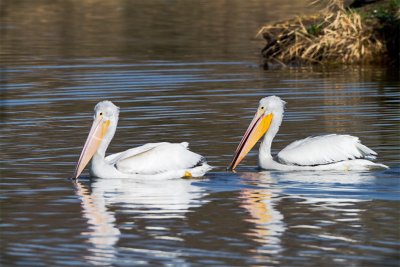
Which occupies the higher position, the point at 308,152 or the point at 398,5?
the point at 398,5

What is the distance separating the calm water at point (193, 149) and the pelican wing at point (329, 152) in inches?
5.9

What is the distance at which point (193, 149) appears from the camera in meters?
11.6

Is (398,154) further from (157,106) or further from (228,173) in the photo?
(157,106)

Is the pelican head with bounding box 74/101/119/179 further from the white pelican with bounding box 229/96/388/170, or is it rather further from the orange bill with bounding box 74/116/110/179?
the white pelican with bounding box 229/96/388/170

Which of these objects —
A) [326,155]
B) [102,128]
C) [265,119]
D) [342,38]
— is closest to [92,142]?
[102,128]

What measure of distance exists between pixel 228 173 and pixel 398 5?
10.2m

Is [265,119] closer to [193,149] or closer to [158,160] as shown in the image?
[193,149]

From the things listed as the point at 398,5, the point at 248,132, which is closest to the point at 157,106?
the point at 248,132

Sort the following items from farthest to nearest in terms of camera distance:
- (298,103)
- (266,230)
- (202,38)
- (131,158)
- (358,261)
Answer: (202,38) < (298,103) < (131,158) < (266,230) < (358,261)

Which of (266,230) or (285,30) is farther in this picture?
(285,30)

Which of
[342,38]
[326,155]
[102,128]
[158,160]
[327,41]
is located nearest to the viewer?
[158,160]

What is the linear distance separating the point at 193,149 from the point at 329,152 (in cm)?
171

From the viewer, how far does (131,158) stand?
10.3m

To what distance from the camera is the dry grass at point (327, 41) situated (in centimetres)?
1931
